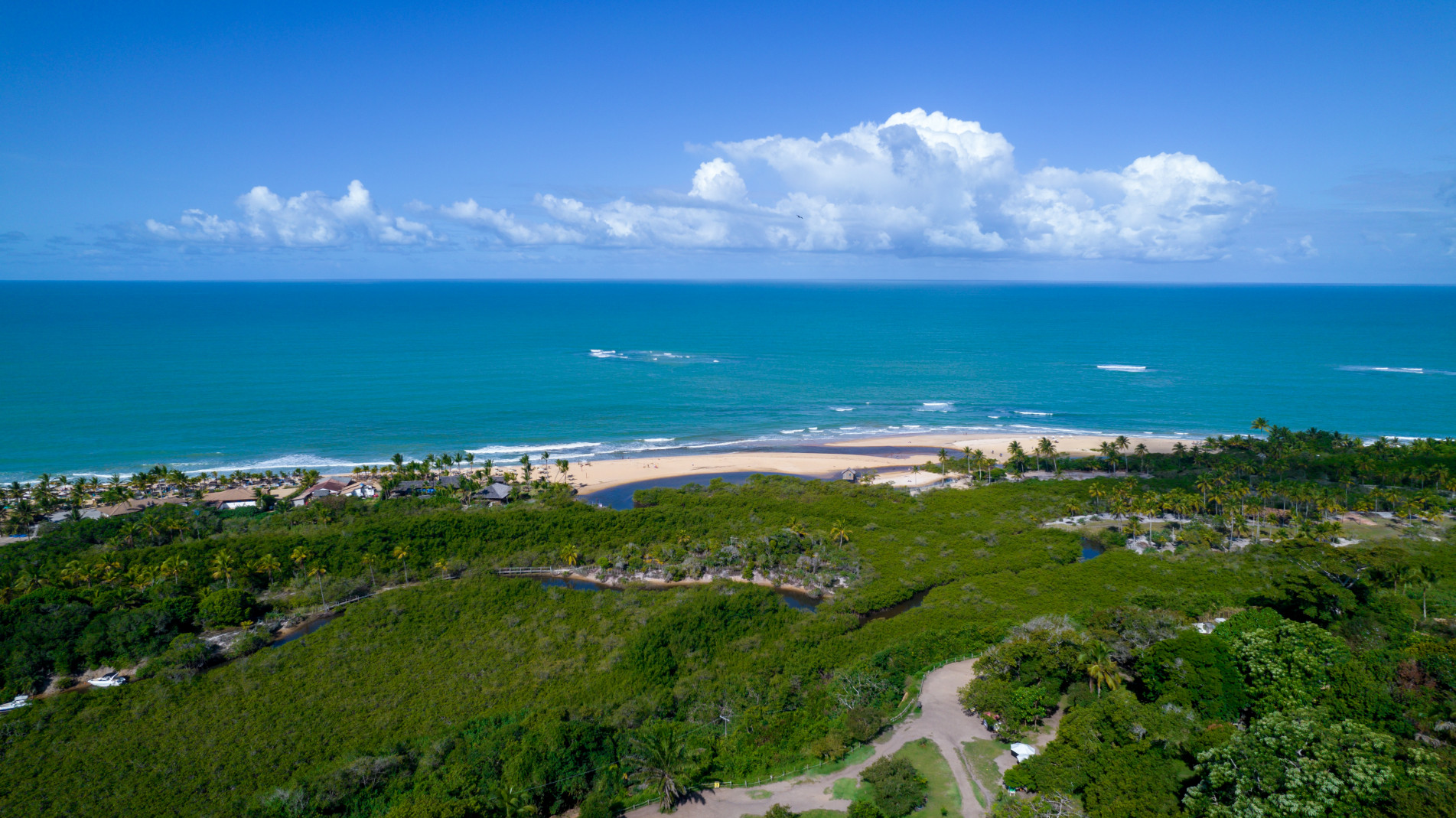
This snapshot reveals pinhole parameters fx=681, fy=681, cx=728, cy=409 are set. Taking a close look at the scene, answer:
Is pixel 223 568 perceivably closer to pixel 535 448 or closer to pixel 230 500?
pixel 230 500

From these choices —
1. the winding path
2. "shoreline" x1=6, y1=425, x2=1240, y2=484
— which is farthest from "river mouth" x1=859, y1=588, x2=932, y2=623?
"shoreline" x1=6, y1=425, x2=1240, y2=484

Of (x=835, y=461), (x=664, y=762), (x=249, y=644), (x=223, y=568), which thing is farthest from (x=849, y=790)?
(x=835, y=461)

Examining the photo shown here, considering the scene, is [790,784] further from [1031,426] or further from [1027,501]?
[1031,426]

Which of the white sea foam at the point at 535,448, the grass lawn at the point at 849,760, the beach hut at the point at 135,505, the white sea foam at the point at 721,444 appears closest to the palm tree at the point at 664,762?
the grass lawn at the point at 849,760

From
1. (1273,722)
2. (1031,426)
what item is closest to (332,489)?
(1273,722)

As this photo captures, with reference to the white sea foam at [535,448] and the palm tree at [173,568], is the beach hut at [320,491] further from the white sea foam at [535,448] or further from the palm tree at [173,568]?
the white sea foam at [535,448]
